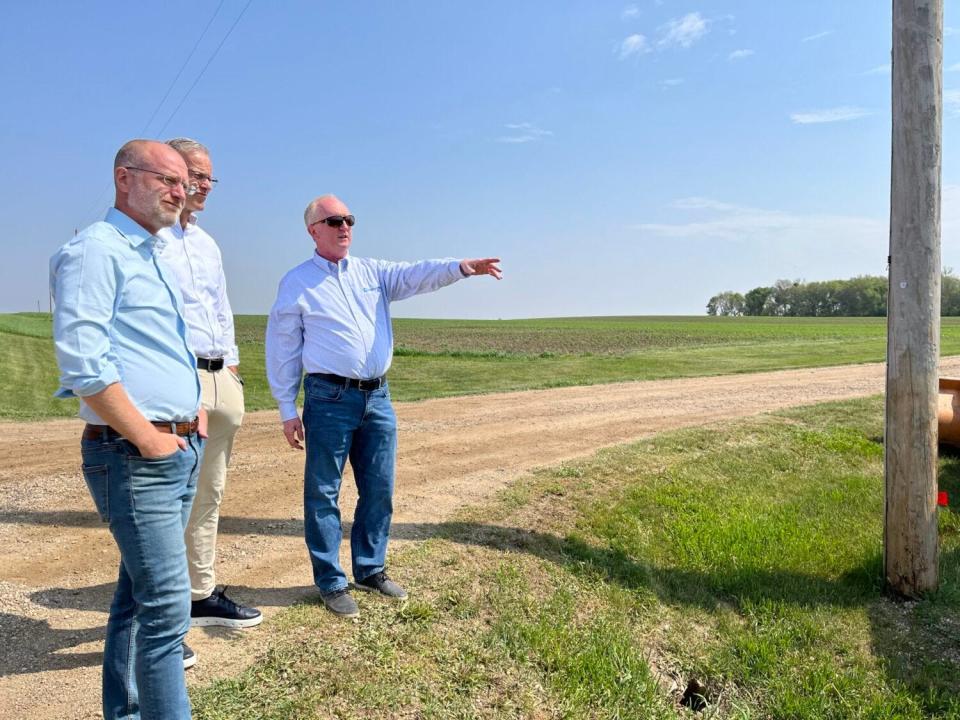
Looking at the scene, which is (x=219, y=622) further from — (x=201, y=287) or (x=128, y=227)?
(x=128, y=227)

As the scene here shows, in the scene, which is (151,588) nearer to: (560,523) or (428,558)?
(428,558)

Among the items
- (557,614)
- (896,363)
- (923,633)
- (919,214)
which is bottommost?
(923,633)

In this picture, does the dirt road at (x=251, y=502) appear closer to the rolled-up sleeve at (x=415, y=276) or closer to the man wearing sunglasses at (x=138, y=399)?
the man wearing sunglasses at (x=138, y=399)

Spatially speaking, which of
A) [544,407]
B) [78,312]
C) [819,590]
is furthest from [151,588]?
[544,407]

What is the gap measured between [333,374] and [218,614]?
1.45 metres

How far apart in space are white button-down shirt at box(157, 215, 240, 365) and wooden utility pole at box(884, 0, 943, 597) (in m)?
4.70

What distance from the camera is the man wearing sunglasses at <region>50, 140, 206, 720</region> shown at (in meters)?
2.42

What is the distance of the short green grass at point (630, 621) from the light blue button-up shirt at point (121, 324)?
1599 mm

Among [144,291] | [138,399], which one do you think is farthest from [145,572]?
[144,291]

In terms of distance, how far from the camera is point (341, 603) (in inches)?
165

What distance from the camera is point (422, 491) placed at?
6.78 m

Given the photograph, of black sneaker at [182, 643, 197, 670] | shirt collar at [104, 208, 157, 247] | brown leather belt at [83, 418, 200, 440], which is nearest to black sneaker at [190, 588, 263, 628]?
black sneaker at [182, 643, 197, 670]

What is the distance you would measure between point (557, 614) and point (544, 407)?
6.85m

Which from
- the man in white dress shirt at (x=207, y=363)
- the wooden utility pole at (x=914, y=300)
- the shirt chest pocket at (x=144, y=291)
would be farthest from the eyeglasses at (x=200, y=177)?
the wooden utility pole at (x=914, y=300)
